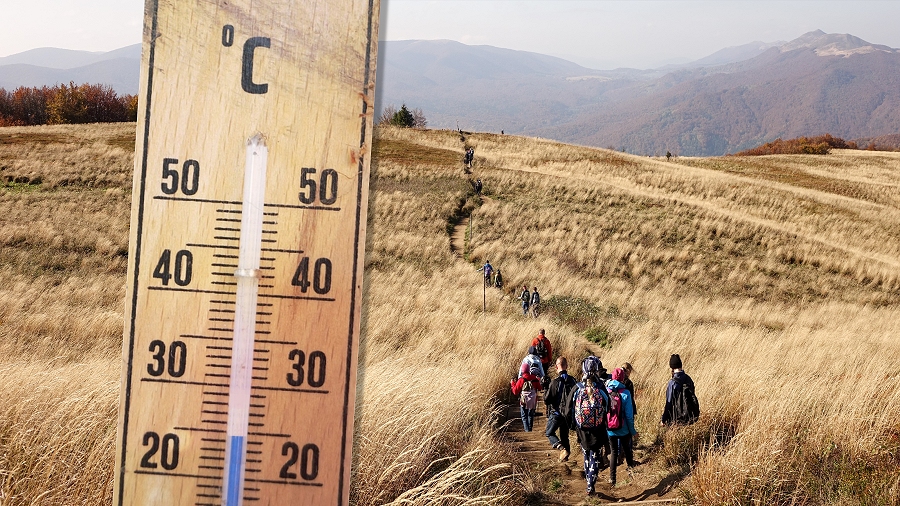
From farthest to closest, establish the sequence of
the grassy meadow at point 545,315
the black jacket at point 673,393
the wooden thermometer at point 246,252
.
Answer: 1. the black jacket at point 673,393
2. the grassy meadow at point 545,315
3. the wooden thermometer at point 246,252

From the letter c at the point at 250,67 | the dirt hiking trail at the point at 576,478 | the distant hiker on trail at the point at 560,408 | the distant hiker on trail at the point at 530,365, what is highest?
the letter c at the point at 250,67

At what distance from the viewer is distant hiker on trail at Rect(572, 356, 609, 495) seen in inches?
234

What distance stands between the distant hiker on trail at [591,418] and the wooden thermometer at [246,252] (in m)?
4.92

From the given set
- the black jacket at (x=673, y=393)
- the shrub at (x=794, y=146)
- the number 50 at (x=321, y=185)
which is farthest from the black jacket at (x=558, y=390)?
the shrub at (x=794, y=146)

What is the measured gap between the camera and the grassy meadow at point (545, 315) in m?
3.99

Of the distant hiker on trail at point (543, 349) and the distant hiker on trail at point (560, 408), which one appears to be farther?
the distant hiker on trail at point (543, 349)

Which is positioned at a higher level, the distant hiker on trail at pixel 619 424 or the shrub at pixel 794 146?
the shrub at pixel 794 146

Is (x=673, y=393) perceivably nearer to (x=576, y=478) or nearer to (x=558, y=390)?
(x=558, y=390)

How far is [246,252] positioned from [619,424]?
5538 mm

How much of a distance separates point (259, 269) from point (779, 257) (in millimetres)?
30578

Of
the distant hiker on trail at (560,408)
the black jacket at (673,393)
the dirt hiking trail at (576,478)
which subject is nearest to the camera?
the dirt hiking trail at (576,478)

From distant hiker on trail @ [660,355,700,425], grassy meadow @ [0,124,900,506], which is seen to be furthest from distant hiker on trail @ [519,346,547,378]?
distant hiker on trail @ [660,355,700,425]

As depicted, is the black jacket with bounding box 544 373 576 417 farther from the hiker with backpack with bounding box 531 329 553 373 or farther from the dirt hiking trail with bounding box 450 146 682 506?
the hiker with backpack with bounding box 531 329 553 373

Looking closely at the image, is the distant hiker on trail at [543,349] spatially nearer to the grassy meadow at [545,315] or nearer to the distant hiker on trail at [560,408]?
the grassy meadow at [545,315]
